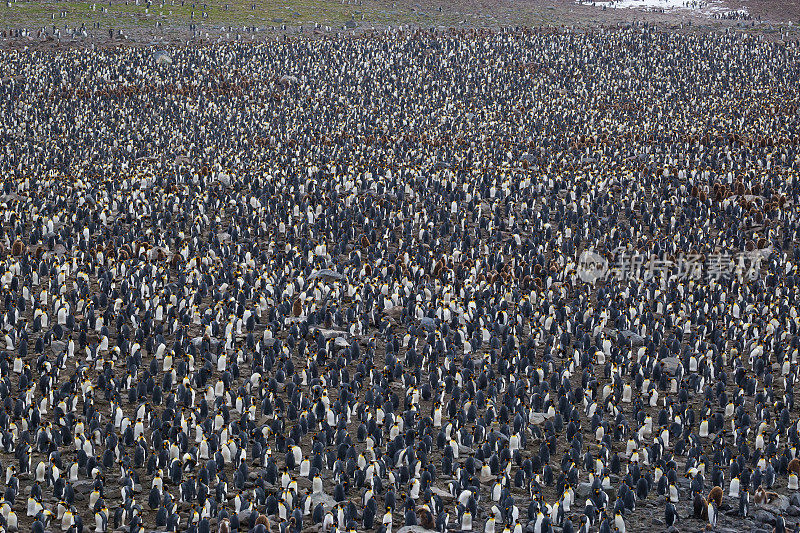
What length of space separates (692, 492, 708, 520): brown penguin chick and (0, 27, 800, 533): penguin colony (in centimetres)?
3

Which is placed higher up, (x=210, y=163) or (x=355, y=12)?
(x=355, y=12)

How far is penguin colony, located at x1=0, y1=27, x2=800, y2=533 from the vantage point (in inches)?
582

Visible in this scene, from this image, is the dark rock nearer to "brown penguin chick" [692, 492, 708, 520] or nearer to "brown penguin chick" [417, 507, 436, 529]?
"brown penguin chick" [692, 492, 708, 520]

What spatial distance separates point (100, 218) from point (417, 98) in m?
25.3

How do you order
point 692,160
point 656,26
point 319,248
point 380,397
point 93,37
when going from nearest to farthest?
point 380,397 → point 319,248 → point 692,160 → point 93,37 → point 656,26

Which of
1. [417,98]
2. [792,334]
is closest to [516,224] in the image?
[792,334]

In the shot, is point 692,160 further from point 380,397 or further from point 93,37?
point 93,37

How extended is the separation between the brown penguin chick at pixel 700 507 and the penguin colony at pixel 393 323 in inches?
1.3

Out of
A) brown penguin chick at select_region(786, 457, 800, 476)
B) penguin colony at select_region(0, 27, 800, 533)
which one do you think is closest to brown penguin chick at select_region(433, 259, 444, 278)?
penguin colony at select_region(0, 27, 800, 533)

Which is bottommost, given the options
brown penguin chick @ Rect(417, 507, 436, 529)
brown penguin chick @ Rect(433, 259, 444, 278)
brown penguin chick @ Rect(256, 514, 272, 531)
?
brown penguin chick @ Rect(417, 507, 436, 529)

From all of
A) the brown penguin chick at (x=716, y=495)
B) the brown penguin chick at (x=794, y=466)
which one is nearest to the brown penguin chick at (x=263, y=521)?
the brown penguin chick at (x=716, y=495)

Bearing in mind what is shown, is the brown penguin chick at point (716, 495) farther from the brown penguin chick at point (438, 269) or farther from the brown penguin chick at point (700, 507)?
the brown penguin chick at point (438, 269)

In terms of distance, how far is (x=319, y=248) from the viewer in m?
27.6

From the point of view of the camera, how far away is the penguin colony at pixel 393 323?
1479 centimetres
